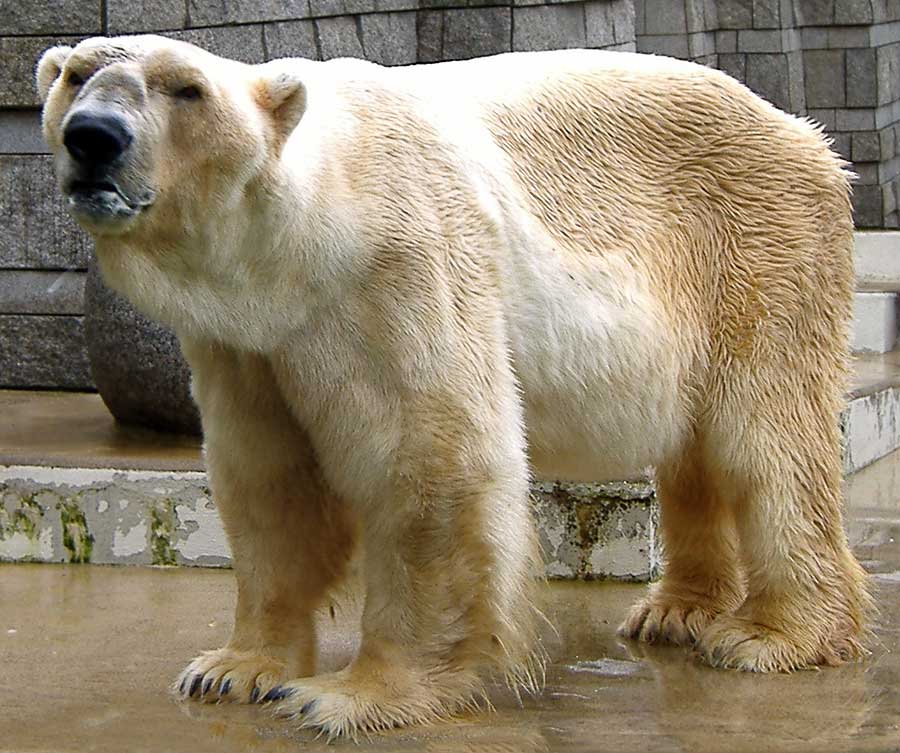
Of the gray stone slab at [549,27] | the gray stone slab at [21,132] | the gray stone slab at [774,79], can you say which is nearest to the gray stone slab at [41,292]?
the gray stone slab at [21,132]

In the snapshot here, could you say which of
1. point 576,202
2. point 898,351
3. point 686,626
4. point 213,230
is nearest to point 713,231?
point 576,202

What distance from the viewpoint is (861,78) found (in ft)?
42.7

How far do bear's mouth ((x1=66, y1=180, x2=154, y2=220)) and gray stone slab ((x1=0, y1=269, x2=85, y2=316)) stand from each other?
3745 millimetres

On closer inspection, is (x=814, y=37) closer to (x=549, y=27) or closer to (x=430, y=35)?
(x=549, y=27)

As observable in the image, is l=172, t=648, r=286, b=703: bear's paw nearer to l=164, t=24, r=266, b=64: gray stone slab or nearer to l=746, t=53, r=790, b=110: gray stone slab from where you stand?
l=164, t=24, r=266, b=64: gray stone slab

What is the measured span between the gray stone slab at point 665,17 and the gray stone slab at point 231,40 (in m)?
5.84

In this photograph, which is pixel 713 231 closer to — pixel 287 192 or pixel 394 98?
pixel 394 98

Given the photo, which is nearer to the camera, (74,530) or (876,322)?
(74,530)

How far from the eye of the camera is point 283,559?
3873 mm

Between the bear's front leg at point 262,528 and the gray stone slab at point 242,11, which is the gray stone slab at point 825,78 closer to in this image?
the gray stone slab at point 242,11

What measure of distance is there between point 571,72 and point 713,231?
0.50 m

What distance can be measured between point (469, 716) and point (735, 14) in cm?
985

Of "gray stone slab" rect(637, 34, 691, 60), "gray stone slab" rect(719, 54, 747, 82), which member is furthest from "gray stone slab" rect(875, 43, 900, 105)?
"gray stone slab" rect(637, 34, 691, 60)

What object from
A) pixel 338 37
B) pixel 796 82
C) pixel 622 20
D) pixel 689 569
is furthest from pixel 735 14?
pixel 689 569
